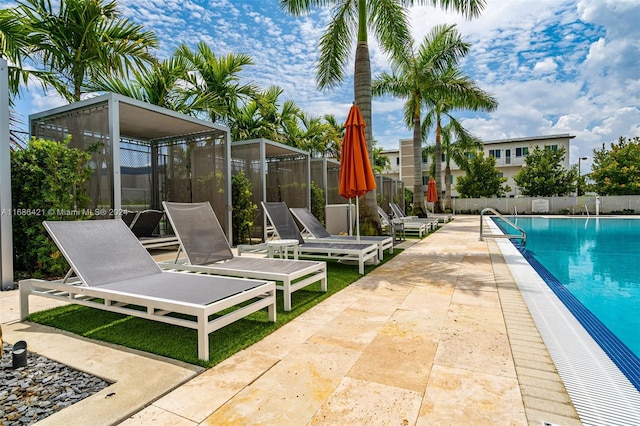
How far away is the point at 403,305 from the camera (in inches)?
160

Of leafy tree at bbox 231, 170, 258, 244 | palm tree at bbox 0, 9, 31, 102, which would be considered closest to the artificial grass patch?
leafy tree at bbox 231, 170, 258, 244

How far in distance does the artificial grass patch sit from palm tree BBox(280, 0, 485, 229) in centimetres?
613

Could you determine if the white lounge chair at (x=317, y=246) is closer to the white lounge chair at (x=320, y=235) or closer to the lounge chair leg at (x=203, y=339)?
the white lounge chair at (x=320, y=235)

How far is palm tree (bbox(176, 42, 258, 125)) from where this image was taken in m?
11.7

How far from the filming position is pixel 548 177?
31469 mm

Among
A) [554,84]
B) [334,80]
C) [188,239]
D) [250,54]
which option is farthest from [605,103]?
[188,239]

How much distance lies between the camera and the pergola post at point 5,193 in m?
4.89

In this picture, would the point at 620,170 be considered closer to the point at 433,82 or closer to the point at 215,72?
the point at 433,82

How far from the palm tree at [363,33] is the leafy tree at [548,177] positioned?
89.0 ft

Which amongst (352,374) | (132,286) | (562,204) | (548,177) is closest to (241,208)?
(132,286)

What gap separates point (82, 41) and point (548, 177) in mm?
35786

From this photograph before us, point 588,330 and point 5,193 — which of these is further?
point 5,193

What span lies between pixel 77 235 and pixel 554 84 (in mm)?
21858

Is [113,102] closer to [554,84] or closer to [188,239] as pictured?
[188,239]
